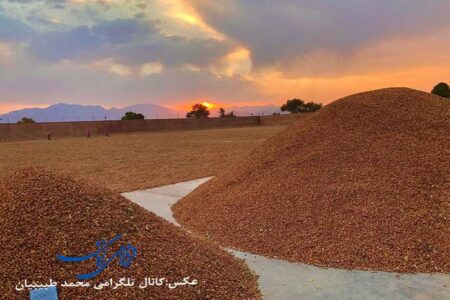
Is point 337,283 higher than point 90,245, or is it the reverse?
point 90,245

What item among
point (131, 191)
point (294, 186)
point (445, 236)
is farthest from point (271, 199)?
point (131, 191)

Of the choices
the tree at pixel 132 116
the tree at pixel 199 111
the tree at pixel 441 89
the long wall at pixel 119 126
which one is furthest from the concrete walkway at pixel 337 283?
the tree at pixel 199 111

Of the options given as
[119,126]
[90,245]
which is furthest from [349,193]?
[119,126]

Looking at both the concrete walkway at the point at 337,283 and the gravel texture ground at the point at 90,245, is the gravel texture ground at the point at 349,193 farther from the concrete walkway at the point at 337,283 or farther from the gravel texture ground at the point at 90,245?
the gravel texture ground at the point at 90,245

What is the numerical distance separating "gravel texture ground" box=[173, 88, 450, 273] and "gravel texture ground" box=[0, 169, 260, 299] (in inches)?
40.1

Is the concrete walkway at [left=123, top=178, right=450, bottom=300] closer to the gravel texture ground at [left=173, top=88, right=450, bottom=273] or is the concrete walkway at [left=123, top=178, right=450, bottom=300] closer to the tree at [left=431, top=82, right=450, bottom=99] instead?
the gravel texture ground at [left=173, top=88, right=450, bottom=273]

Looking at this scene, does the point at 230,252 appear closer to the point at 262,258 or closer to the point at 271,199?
the point at 262,258

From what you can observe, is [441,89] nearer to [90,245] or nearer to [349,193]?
[349,193]

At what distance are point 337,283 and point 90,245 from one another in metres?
2.25

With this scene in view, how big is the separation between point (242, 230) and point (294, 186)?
3.77 ft

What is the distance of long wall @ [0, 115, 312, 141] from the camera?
3872 cm

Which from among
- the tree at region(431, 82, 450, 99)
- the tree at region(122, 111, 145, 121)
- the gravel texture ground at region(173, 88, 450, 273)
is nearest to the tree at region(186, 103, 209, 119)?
the tree at region(122, 111, 145, 121)

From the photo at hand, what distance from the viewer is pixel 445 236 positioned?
15.6 feet

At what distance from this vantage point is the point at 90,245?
147 inches
